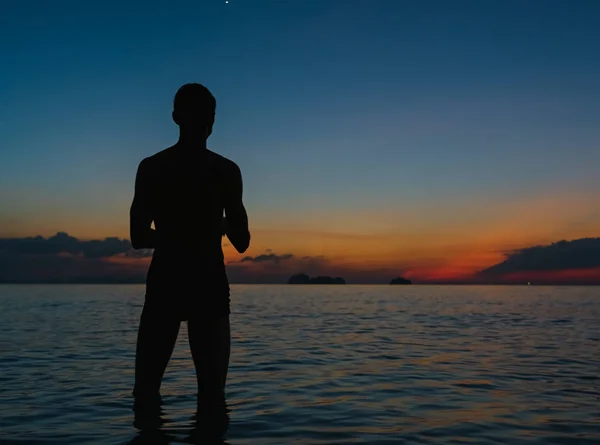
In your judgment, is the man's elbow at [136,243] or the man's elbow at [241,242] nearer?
the man's elbow at [136,243]

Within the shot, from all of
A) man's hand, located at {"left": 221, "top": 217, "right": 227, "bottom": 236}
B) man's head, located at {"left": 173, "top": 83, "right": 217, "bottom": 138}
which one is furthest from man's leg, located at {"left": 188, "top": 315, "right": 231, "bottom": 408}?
man's head, located at {"left": 173, "top": 83, "right": 217, "bottom": 138}

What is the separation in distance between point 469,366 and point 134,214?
8.19 meters

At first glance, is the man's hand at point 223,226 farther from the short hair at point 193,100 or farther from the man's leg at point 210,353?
the short hair at point 193,100

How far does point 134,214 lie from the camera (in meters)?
3.94

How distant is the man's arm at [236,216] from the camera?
4.10 m

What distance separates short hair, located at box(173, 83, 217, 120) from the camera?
413 cm

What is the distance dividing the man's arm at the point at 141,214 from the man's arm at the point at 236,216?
0.56m

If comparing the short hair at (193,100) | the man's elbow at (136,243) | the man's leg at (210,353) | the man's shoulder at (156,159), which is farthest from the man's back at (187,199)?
the man's leg at (210,353)

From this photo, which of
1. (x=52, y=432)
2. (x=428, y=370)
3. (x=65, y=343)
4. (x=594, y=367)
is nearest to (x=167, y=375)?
(x=52, y=432)

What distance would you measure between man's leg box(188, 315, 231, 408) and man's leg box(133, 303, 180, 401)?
0.57 feet

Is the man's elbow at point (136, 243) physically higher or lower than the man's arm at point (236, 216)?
lower

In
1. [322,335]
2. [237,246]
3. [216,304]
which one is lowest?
[322,335]

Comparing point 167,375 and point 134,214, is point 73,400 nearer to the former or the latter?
point 167,375

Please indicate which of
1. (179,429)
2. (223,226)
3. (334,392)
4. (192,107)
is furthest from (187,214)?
(334,392)
